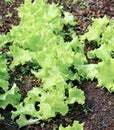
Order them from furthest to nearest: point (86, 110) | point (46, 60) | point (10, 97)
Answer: point (46, 60)
point (10, 97)
point (86, 110)

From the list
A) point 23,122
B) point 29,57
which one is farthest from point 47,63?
point 23,122

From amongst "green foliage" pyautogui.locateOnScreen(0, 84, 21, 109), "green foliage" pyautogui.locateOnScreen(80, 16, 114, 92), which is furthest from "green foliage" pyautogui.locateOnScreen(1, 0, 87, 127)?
"green foliage" pyautogui.locateOnScreen(80, 16, 114, 92)

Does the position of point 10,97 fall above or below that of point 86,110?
above

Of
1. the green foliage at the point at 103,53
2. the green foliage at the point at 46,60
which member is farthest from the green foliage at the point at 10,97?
the green foliage at the point at 103,53

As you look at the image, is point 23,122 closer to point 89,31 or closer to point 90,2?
point 89,31

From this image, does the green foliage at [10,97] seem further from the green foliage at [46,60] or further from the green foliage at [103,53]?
the green foliage at [103,53]

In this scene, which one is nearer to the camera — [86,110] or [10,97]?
[86,110]

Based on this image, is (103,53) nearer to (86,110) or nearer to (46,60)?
(46,60)

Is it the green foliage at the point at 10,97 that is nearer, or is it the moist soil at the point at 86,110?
the moist soil at the point at 86,110

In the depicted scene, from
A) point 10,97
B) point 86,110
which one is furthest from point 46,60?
point 86,110

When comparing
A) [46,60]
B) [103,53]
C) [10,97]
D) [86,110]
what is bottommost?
[86,110]

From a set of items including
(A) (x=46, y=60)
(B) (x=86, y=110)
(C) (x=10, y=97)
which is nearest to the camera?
(B) (x=86, y=110)

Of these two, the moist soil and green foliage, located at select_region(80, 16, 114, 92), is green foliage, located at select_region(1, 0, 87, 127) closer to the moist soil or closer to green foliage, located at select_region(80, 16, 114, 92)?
the moist soil
